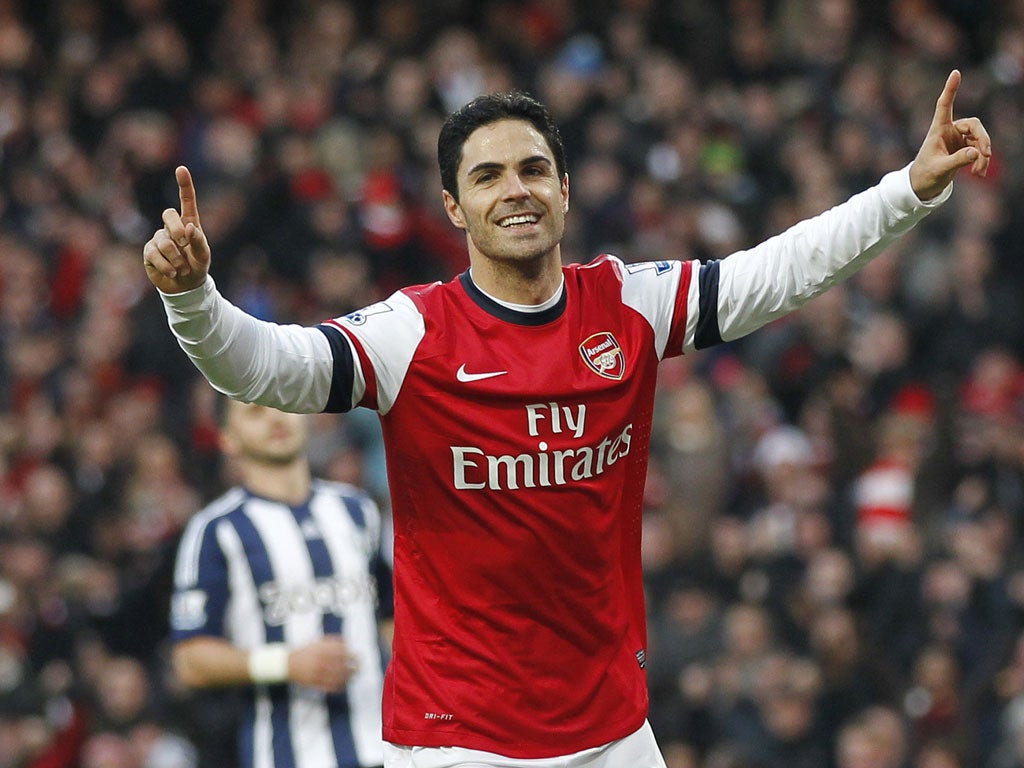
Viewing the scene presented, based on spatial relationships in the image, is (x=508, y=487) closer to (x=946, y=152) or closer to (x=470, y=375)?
(x=470, y=375)

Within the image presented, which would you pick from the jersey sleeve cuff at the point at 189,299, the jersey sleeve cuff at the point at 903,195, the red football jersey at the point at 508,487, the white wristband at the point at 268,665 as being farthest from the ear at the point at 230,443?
the jersey sleeve cuff at the point at 903,195

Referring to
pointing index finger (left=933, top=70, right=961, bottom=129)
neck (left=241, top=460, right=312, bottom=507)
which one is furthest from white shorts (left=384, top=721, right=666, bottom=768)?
neck (left=241, top=460, right=312, bottom=507)

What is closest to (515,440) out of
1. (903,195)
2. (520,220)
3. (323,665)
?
(520,220)

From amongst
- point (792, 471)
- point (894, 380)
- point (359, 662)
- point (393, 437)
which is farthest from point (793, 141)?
point (393, 437)

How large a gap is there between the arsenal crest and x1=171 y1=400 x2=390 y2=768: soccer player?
6.13 feet

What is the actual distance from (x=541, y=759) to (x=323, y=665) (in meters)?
1.70

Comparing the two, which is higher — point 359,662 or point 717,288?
point 717,288

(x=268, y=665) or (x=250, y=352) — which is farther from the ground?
(x=250, y=352)

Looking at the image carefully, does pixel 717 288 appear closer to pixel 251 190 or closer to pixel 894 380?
pixel 894 380

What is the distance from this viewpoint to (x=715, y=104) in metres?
16.4

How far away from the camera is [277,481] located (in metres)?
7.05

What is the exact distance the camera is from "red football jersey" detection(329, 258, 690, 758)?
4.90 m

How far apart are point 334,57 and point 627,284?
12.4 m

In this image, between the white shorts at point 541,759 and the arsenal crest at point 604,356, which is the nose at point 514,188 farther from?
the white shorts at point 541,759
